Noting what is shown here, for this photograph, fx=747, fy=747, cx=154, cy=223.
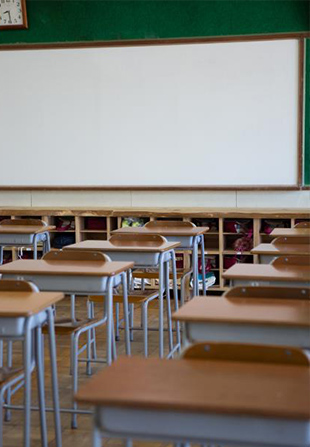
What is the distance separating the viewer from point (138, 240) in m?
4.98

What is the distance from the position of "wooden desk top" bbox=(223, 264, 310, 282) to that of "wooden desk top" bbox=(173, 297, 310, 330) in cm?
62

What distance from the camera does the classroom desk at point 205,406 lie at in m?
1.71

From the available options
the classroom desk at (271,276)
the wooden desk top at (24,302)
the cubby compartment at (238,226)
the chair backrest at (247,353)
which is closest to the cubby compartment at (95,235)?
the cubby compartment at (238,226)

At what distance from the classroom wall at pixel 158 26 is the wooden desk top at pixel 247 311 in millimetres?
4406

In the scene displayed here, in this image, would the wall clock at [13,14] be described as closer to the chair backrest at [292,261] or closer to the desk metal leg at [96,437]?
the chair backrest at [292,261]

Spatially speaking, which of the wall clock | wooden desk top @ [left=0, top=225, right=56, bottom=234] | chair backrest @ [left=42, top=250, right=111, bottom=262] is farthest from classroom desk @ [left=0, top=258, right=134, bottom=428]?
the wall clock

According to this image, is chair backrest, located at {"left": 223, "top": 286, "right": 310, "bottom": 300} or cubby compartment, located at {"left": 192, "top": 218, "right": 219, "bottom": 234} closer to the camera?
chair backrest, located at {"left": 223, "top": 286, "right": 310, "bottom": 300}

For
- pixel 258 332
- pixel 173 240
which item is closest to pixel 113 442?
pixel 258 332

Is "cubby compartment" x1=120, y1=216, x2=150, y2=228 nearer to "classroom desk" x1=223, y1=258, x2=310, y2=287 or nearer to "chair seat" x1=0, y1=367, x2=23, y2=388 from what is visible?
"classroom desk" x1=223, y1=258, x2=310, y2=287

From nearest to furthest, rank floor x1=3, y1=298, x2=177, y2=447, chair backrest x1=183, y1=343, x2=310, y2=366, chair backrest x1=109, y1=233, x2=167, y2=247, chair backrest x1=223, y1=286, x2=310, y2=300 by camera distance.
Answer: chair backrest x1=183, y1=343, x2=310, y2=366, chair backrest x1=223, y1=286, x2=310, y2=300, floor x1=3, y1=298, x2=177, y2=447, chair backrest x1=109, y1=233, x2=167, y2=247

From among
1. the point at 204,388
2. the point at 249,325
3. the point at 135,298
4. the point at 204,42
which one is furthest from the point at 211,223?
the point at 204,388

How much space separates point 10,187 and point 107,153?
3.66 ft

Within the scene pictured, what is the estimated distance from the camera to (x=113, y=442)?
3.51 meters

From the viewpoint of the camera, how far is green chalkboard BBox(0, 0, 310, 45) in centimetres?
705
